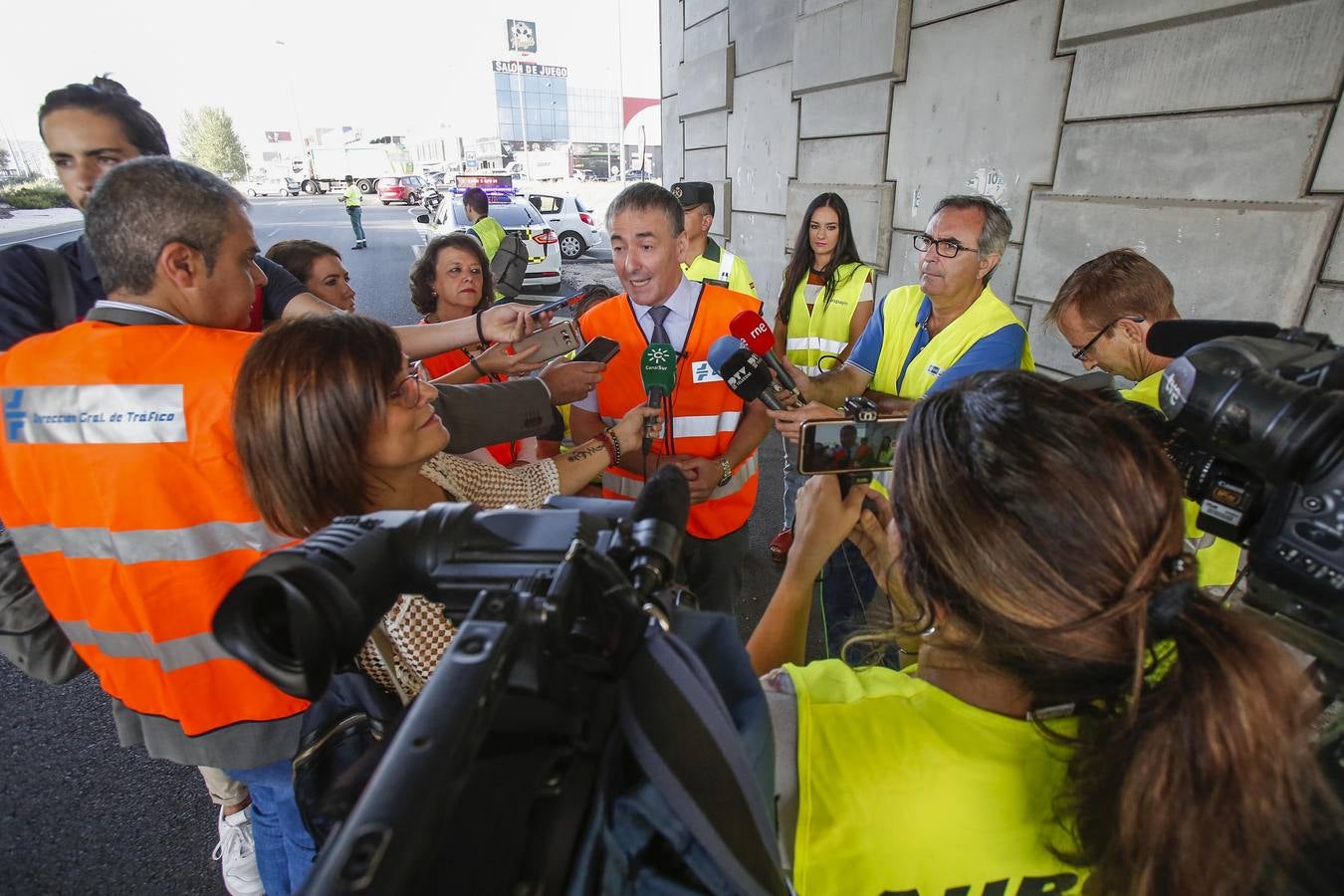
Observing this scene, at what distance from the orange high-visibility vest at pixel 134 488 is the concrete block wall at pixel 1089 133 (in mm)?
3859

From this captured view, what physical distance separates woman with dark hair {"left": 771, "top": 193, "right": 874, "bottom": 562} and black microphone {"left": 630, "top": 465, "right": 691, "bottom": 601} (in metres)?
2.84

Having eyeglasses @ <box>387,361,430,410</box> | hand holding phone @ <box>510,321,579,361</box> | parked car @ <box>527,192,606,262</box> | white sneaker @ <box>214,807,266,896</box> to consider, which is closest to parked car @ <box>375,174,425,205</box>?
parked car @ <box>527,192,606,262</box>

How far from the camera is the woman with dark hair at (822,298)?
368 centimetres

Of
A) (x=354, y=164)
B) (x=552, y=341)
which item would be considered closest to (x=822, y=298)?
(x=552, y=341)

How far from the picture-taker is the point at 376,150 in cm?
3953

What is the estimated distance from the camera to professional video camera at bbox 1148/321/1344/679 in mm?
811

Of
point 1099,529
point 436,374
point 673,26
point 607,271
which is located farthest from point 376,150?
point 1099,529

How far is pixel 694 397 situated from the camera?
90.9 inches

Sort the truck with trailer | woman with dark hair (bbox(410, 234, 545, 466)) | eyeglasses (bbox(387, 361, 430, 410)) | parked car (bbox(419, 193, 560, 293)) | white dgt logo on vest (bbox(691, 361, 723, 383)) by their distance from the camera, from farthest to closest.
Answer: the truck with trailer → parked car (bbox(419, 193, 560, 293)) → woman with dark hair (bbox(410, 234, 545, 466)) → white dgt logo on vest (bbox(691, 361, 723, 383)) → eyeglasses (bbox(387, 361, 430, 410))

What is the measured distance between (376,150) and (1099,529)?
4677 cm

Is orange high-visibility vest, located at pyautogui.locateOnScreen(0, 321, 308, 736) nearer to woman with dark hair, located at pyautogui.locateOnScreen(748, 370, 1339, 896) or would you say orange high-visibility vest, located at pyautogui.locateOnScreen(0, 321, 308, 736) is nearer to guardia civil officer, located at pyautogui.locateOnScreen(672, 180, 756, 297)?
woman with dark hair, located at pyautogui.locateOnScreen(748, 370, 1339, 896)

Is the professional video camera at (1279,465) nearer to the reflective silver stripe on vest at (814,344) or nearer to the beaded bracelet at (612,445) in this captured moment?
the beaded bracelet at (612,445)

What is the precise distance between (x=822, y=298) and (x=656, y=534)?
3.44 metres

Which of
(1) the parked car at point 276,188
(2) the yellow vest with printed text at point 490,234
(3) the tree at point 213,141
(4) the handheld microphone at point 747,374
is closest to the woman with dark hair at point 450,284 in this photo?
(4) the handheld microphone at point 747,374
